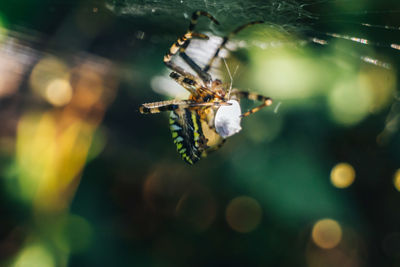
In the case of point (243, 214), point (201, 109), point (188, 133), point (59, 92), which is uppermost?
point (201, 109)

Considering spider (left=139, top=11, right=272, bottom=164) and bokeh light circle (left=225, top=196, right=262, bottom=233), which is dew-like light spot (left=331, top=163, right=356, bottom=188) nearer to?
bokeh light circle (left=225, top=196, right=262, bottom=233)

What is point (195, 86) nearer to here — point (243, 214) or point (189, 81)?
point (189, 81)

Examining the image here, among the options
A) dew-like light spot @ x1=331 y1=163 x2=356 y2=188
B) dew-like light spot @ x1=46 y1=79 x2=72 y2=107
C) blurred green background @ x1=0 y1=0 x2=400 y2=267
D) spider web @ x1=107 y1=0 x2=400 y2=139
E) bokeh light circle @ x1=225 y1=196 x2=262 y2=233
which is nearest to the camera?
spider web @ x1=107 y1=0 x2=400 y2=139

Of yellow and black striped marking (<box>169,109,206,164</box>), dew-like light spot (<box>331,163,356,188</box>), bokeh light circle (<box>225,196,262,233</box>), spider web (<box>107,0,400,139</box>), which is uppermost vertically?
spider web (<box>107,0,400,139</box>)

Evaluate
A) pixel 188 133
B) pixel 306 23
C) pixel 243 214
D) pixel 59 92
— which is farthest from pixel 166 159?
pixel 306 23

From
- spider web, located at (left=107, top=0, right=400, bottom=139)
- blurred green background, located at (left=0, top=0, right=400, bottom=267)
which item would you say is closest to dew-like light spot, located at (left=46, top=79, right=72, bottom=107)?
blurred green background, located at (left=0, top=0, right=400, bottom=267)

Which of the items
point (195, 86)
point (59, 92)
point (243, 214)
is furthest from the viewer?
point (59, 92)
